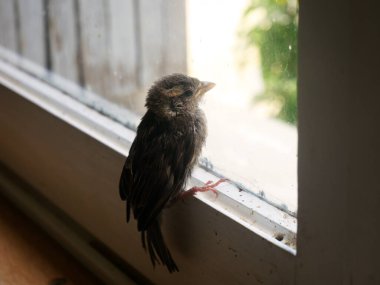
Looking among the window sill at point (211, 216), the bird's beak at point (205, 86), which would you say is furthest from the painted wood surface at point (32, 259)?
the bird's beak at point (205, 86)

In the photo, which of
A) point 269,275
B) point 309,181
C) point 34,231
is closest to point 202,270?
point 269,275

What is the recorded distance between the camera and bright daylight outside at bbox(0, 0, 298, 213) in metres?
0.92

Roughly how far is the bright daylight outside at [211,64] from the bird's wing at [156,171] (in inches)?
3.9

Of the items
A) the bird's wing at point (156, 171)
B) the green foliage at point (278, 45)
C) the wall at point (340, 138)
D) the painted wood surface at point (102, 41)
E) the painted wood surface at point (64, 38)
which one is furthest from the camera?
the painted wood surface at point (64, 38)

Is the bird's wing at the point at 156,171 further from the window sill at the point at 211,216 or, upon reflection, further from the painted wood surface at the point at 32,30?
the painted wood surface at the point at 32,30

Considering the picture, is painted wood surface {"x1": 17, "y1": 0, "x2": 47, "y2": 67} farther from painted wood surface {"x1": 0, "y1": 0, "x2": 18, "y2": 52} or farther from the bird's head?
the bird's head

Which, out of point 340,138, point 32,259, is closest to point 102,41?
point 32,259

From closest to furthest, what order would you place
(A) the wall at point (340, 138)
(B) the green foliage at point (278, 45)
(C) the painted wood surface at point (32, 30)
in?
(A) the wall at point (340, 138)
(B) the green foliage at point (278, 45)
(C) the painted wood surface at point (32, 30)

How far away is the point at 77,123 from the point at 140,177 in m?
0.34

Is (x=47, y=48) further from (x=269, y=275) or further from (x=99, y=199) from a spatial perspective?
(x=269, y=275)

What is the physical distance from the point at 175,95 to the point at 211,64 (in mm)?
87

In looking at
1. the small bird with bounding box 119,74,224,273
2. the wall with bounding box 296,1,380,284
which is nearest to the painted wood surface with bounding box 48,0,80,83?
the small bird with bounding box 119,74,224,273

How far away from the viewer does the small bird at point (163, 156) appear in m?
1.00

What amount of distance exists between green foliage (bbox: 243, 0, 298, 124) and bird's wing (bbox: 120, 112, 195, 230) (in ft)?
0.56
